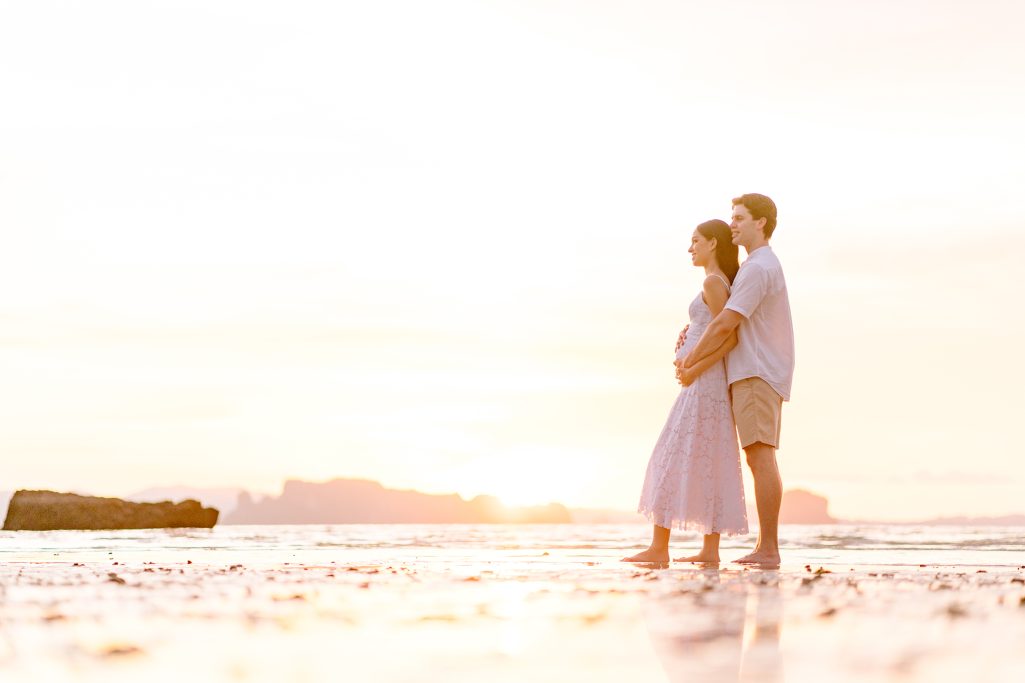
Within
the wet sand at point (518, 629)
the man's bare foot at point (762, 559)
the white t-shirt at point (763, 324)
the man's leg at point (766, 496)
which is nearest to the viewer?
the wet sand at point (518, 629)

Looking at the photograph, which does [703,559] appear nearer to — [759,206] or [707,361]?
[707,361]

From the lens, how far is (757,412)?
8.22 metres

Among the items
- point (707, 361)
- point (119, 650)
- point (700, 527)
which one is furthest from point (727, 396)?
point (119, 650)

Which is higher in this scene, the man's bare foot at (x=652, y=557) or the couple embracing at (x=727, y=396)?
the couple embracing at (x=727, y=396)

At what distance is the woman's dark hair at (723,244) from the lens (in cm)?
890

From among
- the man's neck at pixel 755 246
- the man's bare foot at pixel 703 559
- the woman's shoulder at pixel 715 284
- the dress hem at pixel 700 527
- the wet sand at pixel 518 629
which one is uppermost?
the man's neck at pixel 755 246

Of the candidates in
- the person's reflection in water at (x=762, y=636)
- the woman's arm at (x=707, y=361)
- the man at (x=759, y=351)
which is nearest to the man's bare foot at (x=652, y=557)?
the man at (x=759, y=351)

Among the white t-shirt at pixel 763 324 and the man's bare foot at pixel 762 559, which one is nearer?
the man's bare foot at pixel 762 559

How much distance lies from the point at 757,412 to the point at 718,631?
5047 millimetres

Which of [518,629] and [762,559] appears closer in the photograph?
[518,629]

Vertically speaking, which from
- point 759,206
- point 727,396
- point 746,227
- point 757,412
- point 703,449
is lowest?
point 703,449

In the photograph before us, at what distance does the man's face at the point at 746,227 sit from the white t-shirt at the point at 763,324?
12 centimetres

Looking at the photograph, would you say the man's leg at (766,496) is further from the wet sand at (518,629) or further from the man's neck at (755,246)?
the wet sand at (518,629)

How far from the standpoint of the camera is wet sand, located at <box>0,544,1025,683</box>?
2688 millimetres
